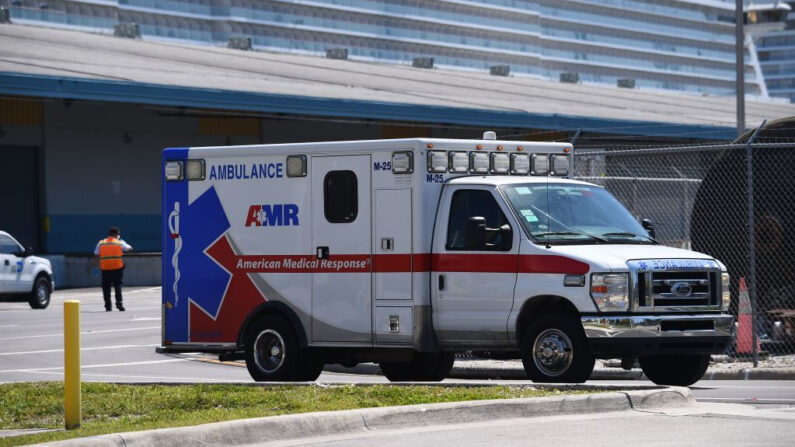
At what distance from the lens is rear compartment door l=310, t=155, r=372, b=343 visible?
1430 centimetres

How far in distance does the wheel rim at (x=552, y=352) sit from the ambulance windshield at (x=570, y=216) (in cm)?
89

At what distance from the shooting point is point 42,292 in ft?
100

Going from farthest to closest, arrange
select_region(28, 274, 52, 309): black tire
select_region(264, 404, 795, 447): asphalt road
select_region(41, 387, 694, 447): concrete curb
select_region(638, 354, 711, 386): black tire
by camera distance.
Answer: select_region(28, 274, 52, 309): black tire, select_region(638, 354, 711, 386): black tire, select_region(264, 404, 795, 447): asphalt road, select_region(41, 387, 694, 447): concrete curb

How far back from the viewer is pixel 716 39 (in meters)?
131

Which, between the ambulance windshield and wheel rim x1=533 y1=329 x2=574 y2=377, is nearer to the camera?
wheel rim x1=533 y1=329 x2=574 y2=377

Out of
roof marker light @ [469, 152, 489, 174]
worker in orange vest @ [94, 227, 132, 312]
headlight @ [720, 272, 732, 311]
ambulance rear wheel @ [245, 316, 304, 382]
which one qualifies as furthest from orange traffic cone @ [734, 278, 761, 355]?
worker in orange vest @ [94, 227, 132, 312]

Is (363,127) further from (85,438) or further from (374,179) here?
(85,438)

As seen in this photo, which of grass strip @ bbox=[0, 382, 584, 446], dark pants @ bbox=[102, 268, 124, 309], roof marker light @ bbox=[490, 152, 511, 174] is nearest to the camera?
grass strip @ bbox=[0, 382, 584, 446]

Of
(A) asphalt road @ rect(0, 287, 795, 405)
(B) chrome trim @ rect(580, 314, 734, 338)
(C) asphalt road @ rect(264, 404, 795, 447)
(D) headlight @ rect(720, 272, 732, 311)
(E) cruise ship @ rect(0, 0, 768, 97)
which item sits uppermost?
(E) cruise ship @ rect(0, 0, 768, 97)

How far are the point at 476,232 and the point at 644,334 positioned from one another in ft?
5.94

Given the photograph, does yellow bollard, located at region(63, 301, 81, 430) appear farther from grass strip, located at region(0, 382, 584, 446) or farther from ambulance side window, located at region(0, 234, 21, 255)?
ambulance side window, located at region(0, 234, 21, 255)

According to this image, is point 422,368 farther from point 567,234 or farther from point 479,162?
point 567,234

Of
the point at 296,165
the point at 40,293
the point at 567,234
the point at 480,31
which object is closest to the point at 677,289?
Answer: the point at 567,234

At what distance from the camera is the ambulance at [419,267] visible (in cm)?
1316
